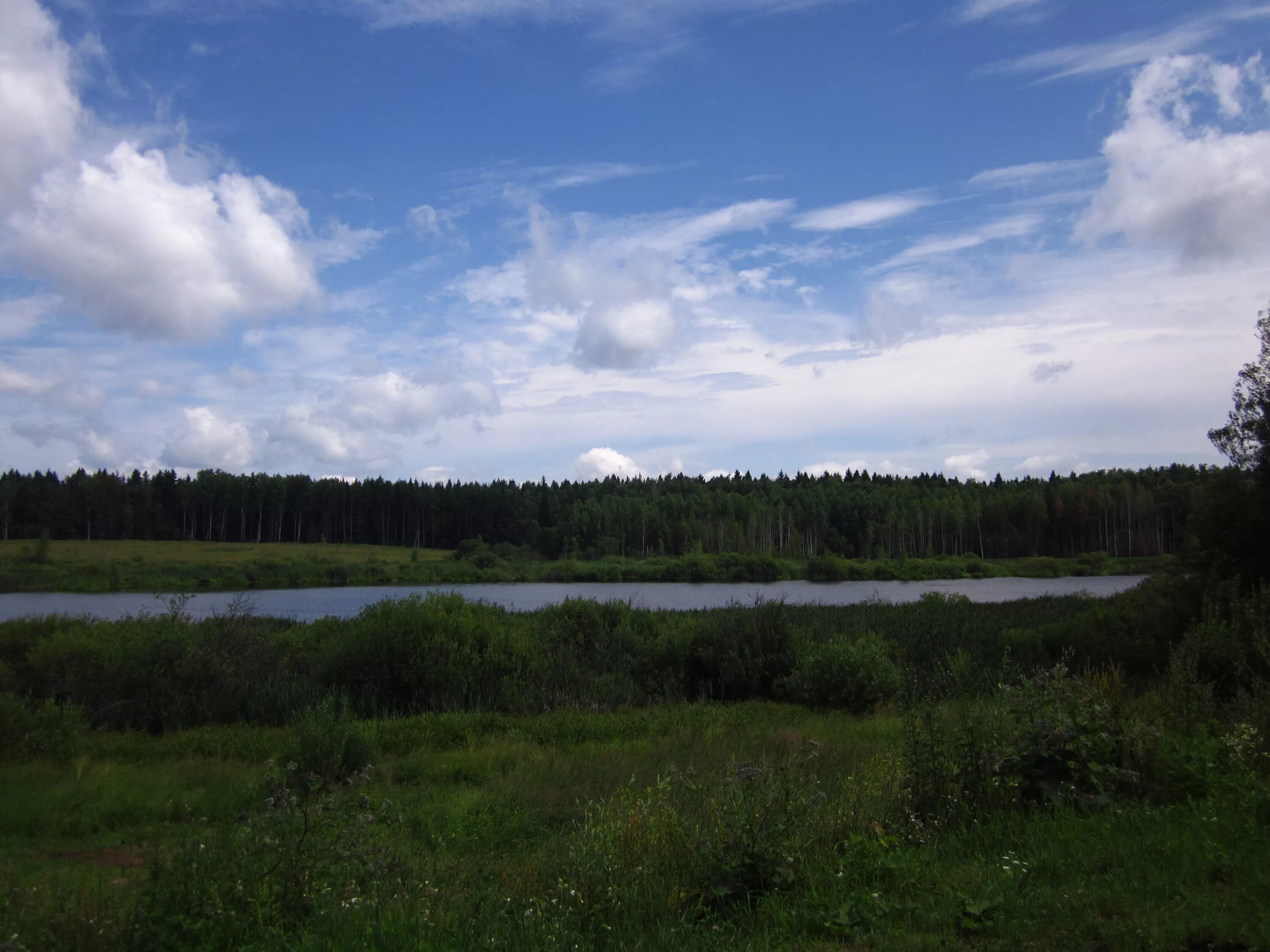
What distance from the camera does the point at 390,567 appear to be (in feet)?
223

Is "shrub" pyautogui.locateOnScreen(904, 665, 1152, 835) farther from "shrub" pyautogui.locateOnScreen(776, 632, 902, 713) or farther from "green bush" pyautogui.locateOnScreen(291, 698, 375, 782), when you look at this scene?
"shrub" pyautogui.locateOnScreen(776, 632, 902, 713)

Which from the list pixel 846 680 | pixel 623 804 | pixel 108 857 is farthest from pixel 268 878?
pixel 846 680

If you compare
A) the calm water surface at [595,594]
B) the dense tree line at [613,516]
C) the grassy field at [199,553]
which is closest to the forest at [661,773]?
the calm water surface at [595,594]

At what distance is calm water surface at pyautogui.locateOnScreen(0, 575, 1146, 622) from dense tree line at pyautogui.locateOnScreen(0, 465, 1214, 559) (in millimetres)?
20576

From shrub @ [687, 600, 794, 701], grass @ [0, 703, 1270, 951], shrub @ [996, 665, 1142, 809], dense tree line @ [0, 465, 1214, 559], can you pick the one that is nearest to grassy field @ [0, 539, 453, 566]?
dense tree line @ [0, 465, 1214, 559]

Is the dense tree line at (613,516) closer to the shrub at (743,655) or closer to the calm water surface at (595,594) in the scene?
the calm water surface at (595,594)

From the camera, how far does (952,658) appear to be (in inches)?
671

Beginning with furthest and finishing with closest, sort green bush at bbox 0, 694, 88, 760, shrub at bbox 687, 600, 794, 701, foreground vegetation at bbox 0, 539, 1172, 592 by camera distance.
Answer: foreground vegetation at bbox 0, 539, 1172, 592 → shrub at bbox 687, 600, 794, 701 → green bush at bbox 0, 694, 88, 760

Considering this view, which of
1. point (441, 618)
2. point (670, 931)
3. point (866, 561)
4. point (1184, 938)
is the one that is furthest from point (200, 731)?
point (866, 561)

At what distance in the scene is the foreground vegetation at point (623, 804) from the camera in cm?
437

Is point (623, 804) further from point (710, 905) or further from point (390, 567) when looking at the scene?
point (390, 567)

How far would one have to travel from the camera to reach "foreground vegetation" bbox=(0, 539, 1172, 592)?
2140 inches

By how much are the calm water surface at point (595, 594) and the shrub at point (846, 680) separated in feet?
23.6

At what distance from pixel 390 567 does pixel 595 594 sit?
23.5m
